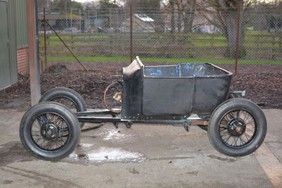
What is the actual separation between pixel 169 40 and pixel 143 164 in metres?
12.3

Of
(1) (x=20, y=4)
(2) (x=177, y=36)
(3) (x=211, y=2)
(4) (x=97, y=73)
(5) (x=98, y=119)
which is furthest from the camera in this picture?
(3) (x=211, y=2)

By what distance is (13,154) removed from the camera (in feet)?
17.9

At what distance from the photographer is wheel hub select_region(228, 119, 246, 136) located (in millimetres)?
5215

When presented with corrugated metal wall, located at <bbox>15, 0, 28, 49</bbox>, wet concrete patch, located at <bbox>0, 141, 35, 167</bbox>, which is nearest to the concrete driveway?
wet concrete patch, located at <bbox>0, 141, 35, 167</bbox>

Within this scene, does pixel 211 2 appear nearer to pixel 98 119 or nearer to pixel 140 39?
pixel 140 39

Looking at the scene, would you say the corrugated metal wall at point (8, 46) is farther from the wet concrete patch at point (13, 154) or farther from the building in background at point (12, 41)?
the wet concrete patch at point (13, 154)

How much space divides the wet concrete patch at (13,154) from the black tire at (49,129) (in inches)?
9.0

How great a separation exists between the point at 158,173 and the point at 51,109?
154 cm

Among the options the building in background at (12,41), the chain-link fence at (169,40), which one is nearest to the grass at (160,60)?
the chain-link fence at (169,40)

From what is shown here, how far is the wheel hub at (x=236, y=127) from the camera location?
5215 mm

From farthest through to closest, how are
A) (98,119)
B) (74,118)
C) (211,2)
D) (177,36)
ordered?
1. (211,2)
2. (177,36)
3. (98,119)
4. (74,118)

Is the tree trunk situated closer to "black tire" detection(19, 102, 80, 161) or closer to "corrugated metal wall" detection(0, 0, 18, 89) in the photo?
"corrugated metal wall" detection(0, 0, 18, 89)

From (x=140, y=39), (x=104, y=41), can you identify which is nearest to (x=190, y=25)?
(x=140, y=39)

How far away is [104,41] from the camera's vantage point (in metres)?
17.0
